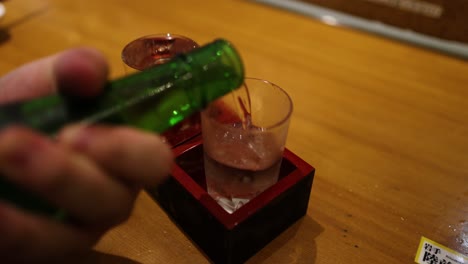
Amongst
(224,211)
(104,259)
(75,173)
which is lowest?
(104,259)

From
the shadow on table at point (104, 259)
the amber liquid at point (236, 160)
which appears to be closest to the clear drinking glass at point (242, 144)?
the amber liquid at point (236, 160)

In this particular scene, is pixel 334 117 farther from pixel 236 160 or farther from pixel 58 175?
pixel 58 175

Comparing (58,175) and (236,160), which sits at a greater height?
(58,175)

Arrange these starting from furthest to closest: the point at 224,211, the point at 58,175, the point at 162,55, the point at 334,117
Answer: the point at 334,117 < the point at 162,55 < the point at 224,211 < the point at 58,175

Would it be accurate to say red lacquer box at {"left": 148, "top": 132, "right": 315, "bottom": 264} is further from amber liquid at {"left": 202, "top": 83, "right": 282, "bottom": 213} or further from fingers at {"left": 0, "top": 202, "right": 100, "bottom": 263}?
fingers at {"left": 0, "top": 202, "right": 100, "bottom": 263}

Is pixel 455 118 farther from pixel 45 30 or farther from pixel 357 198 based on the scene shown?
pixel 45 30

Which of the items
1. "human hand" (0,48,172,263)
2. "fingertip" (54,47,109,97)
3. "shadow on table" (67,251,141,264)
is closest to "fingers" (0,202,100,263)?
"human hand" (0,48,172,263)

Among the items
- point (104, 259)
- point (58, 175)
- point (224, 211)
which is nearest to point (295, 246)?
point (224, 211)
